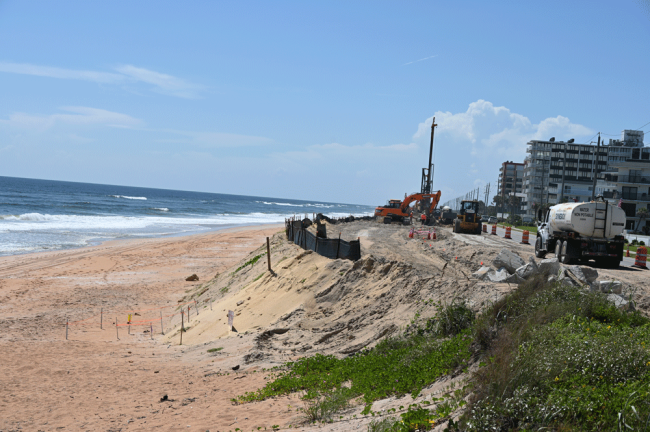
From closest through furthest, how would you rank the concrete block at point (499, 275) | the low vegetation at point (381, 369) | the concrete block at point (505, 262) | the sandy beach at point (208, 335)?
the low vegetation at point (381, 369)
the sandy beach at point (208, 335)
the concrete block at point (499, 275)
the concrete block at point (505, 262)

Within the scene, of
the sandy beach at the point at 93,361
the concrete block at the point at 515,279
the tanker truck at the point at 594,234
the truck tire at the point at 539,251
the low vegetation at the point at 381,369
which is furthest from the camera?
the truck tire at the point at 539,251

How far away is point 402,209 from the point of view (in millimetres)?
51312

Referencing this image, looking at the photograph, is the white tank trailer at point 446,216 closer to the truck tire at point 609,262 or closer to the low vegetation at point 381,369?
the truck tire at point 609,262

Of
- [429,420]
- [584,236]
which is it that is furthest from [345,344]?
[584,236]

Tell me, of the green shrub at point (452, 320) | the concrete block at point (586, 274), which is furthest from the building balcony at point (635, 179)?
the green shrub at point (452, 320)

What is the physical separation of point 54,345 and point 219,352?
5506 millimetres

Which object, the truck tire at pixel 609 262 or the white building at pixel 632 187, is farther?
the white building at pixel 632 187

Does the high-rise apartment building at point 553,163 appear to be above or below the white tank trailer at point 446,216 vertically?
above

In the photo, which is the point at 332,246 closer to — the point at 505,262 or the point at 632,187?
the point at 505,262

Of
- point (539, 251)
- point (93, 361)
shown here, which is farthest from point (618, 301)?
point (539, 251)

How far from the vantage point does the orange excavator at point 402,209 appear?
50.5 m

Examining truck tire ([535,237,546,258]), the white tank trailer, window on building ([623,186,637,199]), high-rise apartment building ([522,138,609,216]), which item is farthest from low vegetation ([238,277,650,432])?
high-rise apartment building ([522,138,609,216])

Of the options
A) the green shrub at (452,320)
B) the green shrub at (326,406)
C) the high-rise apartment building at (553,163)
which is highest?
the high-rise apartment building at (553,163)

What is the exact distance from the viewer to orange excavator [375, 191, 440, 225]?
166 ft
